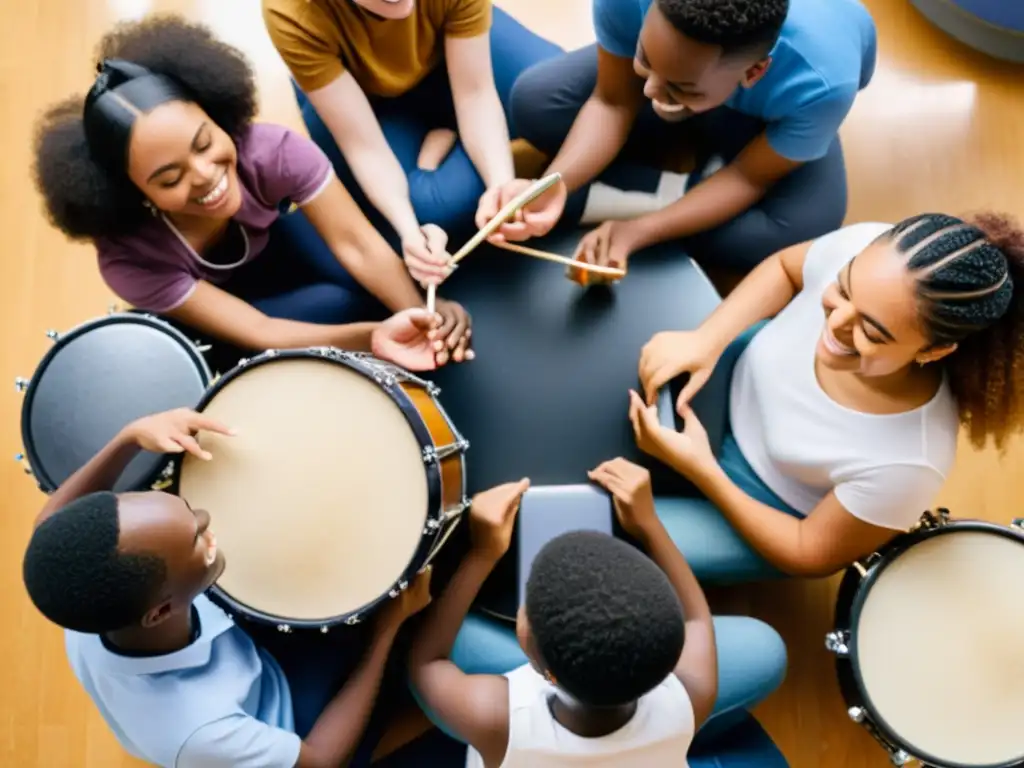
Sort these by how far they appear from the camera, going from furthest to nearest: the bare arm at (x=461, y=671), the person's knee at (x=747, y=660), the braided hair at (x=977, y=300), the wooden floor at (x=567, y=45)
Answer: the wooden floor at (x=567, y=45) < the person's knee at (x=747, y=660) < the bare arm at (x=461, y=671) < the braided hair at (x=977, y=300)

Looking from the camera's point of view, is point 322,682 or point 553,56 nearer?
point 322,682

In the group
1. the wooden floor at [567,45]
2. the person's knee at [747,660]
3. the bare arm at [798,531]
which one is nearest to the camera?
the bare arm at [798,531]

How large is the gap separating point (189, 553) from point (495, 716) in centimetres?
49

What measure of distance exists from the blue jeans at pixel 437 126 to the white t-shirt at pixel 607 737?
37.6 inches

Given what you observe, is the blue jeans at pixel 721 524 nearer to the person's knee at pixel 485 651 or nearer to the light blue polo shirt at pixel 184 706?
the person's knee at pixel 485 651

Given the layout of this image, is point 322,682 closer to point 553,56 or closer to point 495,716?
point 495,716

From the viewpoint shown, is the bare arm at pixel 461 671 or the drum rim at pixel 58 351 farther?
the drum rim at pixel 58 351

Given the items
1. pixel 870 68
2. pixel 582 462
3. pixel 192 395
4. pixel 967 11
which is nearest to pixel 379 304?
pixel 192 395

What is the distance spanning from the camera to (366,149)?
1.60m

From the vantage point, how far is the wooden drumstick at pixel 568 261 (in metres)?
1.48

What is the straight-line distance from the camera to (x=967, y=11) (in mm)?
1972

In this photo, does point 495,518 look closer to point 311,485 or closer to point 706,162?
point 311,485

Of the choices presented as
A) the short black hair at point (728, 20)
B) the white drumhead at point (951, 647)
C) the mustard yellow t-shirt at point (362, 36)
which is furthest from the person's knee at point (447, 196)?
the white drumhead at point (951, 647)

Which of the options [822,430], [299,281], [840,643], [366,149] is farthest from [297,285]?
[840,643]
